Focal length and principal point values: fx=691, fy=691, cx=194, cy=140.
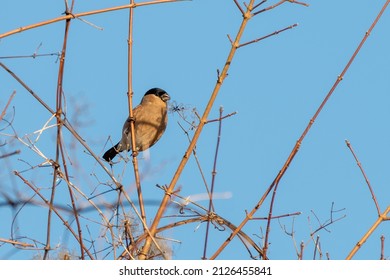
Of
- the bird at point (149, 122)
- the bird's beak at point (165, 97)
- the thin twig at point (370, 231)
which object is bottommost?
the thin twig at point (370, 231)

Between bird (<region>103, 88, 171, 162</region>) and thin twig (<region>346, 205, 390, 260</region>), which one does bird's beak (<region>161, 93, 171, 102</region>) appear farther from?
thin twig (<region>346, 205, 390, 260</region>)

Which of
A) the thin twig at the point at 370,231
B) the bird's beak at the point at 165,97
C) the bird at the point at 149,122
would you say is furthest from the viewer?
the bird's beak at the point at 165,97

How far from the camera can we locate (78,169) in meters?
2.39

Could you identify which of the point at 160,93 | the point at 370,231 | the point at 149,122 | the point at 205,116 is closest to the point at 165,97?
the point at 160,93

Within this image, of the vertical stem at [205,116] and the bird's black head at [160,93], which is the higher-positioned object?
the bird's black head at [160,93]

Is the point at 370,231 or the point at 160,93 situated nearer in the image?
the point at 370,231

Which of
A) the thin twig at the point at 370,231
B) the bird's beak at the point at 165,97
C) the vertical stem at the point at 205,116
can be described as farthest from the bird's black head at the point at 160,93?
the thin twig at the point at 370,231

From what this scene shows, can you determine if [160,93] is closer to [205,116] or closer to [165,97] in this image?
[165,97]

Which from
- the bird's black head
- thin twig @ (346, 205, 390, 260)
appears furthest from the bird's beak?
thin twig @ (346, 205, 390, 260)

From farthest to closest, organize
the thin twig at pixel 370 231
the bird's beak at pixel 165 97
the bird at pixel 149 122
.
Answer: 1. the bird's beak at pixel 165 97
2. the bird at pixel 149 122
3. the thin twig at pixel 370 231

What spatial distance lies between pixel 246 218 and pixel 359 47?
0.63 metres

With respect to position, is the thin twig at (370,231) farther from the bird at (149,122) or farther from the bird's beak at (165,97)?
the bird's beak at (165,97)
